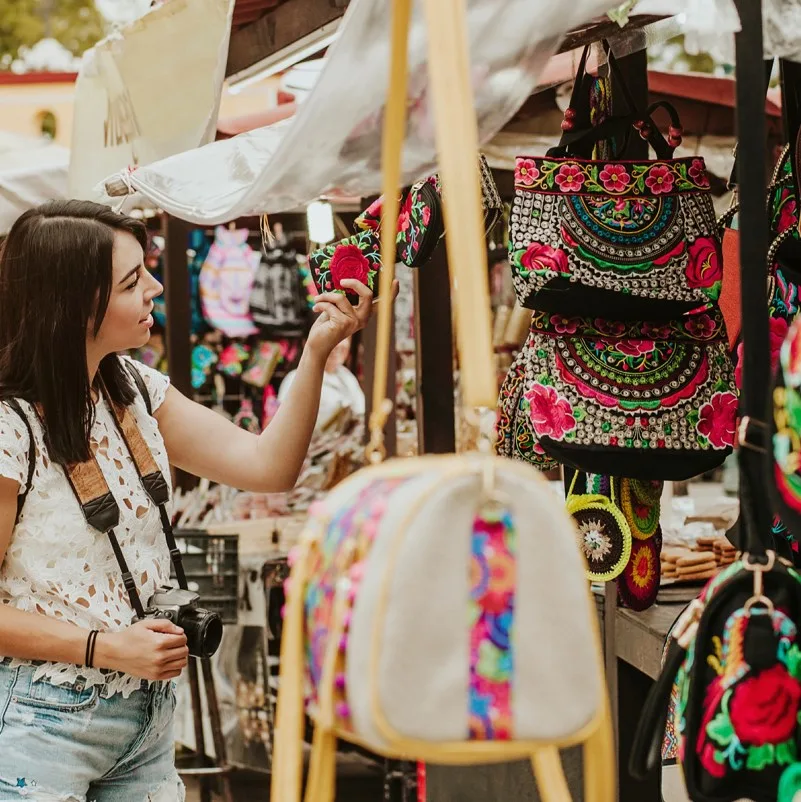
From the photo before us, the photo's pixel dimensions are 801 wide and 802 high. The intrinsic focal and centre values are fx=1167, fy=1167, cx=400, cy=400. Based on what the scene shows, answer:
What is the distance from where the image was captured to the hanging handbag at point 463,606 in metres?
0.76

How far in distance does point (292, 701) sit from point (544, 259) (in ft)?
3.27

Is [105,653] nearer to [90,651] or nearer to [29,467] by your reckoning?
[90,651]

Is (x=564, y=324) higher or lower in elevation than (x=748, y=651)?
higher

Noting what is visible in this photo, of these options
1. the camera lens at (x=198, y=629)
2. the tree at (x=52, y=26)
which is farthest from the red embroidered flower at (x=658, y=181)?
the tree at (x=52, y=26)

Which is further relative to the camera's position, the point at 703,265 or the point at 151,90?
the point at 151,90

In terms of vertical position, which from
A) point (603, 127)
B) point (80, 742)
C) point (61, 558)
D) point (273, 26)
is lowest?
point (80, 742)

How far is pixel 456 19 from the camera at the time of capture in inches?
32.3

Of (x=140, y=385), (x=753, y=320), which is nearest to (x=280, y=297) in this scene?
(x=140, y=385)

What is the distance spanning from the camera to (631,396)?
182cm

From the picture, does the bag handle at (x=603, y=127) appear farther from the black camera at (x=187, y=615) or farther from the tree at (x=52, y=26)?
the tree at (x=52, y=26)

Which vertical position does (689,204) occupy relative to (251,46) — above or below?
below

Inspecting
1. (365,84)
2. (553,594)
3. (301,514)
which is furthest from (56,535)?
(301,514)

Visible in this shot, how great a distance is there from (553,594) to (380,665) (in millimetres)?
129

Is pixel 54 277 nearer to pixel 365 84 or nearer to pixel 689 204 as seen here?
pixel 365 84
